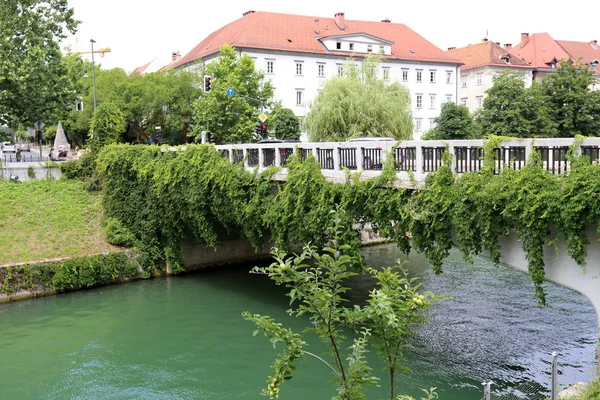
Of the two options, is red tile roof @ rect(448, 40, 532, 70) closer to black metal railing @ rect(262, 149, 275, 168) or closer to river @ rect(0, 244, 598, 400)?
river @ rect(0, 244, 598, 400)

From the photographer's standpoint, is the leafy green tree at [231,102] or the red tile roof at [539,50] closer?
the leafy green tree at [231,102]

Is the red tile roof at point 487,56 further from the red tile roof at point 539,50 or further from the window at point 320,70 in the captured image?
the window at point 320,70

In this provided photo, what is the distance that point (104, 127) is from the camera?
30.3 metres

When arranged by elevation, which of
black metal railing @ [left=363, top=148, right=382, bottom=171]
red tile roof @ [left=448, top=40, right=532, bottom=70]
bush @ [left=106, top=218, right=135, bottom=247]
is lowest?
bush @ [left=106, top=218, right=135, bottom=247]

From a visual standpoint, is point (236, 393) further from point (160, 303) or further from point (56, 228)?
point (56, 228)

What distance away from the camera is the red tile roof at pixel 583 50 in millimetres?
75756

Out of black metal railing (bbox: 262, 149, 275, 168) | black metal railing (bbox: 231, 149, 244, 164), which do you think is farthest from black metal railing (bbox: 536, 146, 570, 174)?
black metal railing (bbox: 231, 149, 244, 164)

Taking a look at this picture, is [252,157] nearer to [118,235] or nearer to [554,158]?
[118,235]

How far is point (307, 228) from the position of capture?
16.8m

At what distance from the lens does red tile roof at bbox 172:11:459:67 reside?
176ft

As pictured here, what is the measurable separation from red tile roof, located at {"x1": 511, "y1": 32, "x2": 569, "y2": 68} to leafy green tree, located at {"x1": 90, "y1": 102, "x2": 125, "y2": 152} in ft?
177

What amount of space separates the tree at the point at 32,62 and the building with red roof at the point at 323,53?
1929 cm

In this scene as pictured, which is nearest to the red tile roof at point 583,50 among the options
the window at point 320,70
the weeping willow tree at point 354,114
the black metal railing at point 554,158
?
the window at point 320,70

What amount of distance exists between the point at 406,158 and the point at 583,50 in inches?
2868
